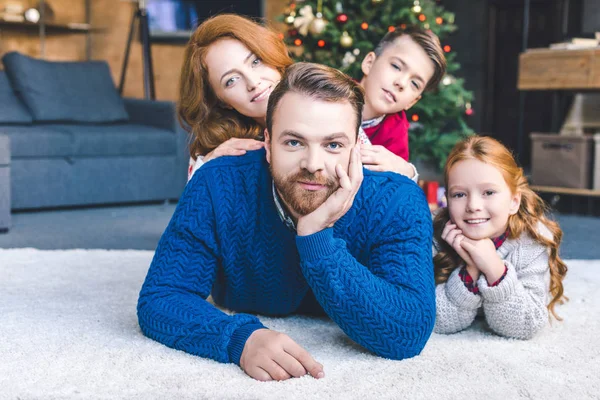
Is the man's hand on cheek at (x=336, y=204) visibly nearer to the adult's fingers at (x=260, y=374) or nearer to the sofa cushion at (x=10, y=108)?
the adult's fingers at (x=260, y=374)

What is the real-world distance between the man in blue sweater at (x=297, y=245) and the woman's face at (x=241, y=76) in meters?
0.25

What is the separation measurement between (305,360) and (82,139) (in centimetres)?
316

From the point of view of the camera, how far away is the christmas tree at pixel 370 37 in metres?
4.04

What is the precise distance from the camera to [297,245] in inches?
53.7

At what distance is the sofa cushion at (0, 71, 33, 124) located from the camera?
421 centimetres

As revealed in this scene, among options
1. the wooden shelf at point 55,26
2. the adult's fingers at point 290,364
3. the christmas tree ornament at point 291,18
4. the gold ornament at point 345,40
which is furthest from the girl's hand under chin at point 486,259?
the wooden shelf at point 55,26

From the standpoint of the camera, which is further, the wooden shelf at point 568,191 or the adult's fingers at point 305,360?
the wooden shelf at point 568,191

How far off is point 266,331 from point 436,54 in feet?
3.52

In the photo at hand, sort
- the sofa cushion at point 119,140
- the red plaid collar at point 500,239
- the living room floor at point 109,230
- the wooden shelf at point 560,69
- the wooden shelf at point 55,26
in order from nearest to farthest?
the red plaid collar at point 500,239 < the living room floor at point 109,230 < the wooden shelf at point 560,69 < the sofa cushion at point 119,140 < the wooden shelf at point 55,26

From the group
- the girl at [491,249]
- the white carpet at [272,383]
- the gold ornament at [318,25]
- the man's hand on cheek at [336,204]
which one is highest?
the gold ornament at [318,25]

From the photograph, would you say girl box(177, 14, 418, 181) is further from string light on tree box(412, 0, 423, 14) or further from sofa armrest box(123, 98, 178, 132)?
sofa armrest box(123, 98, 178, 132)

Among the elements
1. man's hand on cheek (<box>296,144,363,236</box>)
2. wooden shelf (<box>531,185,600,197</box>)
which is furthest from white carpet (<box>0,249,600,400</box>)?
wooden shelf (<box>531,185,600,197</box>)

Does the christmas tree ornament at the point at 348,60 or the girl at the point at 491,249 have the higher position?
the christmas tree ornament at the point at 348,60

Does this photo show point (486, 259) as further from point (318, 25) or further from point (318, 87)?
point (318, 25)
